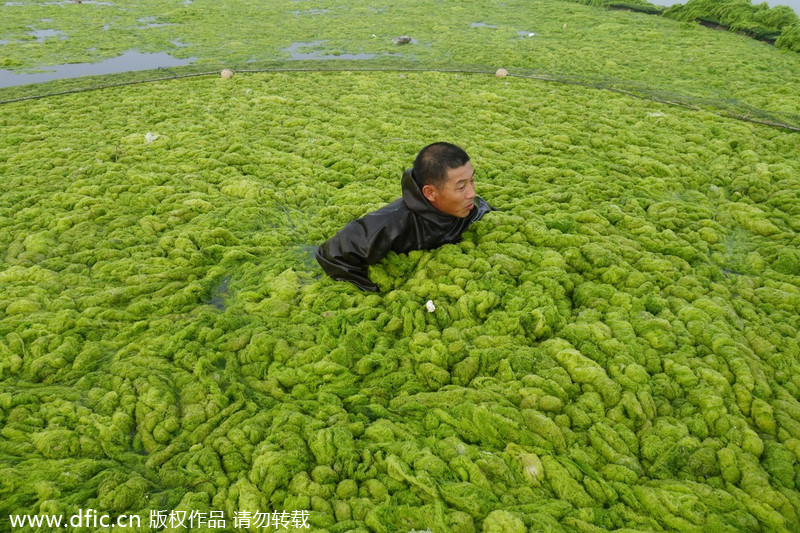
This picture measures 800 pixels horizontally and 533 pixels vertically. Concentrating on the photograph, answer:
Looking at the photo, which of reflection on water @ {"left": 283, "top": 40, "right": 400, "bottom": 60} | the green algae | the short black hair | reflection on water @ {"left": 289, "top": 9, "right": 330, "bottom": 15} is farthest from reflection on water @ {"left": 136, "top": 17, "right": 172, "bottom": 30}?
the short black hair

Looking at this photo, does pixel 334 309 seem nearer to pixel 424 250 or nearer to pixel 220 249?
pixel 424 250

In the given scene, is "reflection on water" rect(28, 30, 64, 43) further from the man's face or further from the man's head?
the man's face

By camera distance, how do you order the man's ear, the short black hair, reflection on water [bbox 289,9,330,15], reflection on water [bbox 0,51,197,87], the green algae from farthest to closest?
reflection on water [bbox 289,9,330,15], reflection on water [bbox 0,51,197,87], the green algae, the man's ear, the short black hair

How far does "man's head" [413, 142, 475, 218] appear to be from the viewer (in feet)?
11.4

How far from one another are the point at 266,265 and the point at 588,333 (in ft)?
9.96

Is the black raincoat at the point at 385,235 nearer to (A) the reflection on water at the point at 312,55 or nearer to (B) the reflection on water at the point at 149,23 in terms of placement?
(A) the reflection on water at the point at 312,55

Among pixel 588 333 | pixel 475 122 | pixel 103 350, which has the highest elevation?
pixel 475 122

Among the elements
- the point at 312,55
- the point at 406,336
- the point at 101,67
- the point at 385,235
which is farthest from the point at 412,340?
the point at 101,67

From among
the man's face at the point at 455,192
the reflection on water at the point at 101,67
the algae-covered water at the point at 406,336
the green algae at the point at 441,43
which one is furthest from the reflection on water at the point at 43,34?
the man's face at the point at 455,192

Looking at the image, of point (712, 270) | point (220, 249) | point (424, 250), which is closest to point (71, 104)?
point (220, 249)

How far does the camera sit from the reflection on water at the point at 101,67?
1020cm

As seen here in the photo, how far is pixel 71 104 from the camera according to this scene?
8.28 metres

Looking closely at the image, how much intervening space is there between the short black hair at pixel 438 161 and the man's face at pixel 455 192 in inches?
1.4

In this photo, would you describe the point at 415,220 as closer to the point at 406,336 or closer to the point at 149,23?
the point at 406,336
